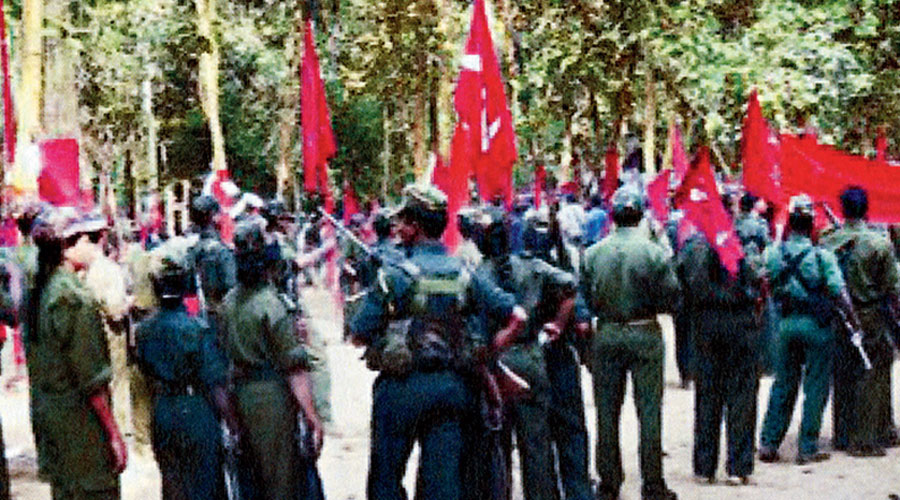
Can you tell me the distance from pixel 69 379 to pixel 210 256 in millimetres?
3289

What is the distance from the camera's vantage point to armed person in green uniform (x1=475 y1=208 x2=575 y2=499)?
848cm

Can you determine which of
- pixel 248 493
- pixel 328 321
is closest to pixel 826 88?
pixel 328 321

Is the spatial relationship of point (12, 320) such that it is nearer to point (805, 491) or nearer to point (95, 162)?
point (805, 491)

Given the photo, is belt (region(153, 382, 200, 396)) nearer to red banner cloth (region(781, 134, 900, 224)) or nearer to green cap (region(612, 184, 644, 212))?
green cap (region(612, 184, 644, 212))

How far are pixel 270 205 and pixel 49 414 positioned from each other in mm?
4242

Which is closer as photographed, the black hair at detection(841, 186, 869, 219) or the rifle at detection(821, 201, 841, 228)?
the black hair at detection(841, 186, 869, 219)

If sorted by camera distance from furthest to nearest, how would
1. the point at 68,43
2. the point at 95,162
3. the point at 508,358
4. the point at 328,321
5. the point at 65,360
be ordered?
1. the point at 95,162
2. the point at 328,321
3. the point at 68,43
4. the point at 508,358
5. the point at 65,360

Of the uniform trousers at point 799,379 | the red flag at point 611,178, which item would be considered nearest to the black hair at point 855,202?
the uniform trousers at point 799,379

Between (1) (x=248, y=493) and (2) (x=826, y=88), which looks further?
(2) (x=826, y=88)

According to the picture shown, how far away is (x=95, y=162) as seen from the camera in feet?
153

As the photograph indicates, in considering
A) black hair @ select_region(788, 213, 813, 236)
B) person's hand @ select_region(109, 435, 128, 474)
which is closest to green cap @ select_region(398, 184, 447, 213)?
person's hand @ select_region(109, 435, 128, 474)

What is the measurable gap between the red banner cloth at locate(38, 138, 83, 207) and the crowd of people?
0.57 meters

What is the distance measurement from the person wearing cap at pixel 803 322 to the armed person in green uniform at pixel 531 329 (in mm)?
2890

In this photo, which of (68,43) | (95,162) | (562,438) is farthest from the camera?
(95,162)
